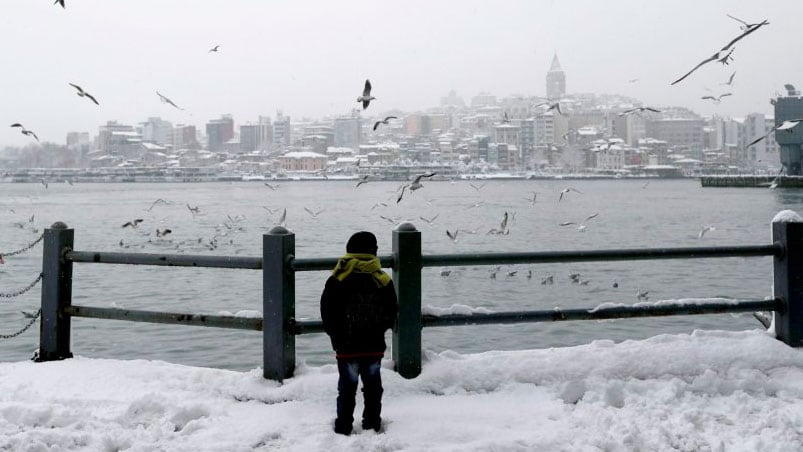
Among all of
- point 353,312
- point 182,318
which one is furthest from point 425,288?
point 353,312

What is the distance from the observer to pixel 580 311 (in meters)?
6.82

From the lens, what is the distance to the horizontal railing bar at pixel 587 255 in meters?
6.66

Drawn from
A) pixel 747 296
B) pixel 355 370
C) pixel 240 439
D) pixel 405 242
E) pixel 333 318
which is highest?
pixel 405 242

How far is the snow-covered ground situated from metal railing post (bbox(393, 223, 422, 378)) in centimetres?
15

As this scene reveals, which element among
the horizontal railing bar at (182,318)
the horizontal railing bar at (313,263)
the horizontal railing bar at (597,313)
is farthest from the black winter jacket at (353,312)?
the horizontal railing bar at (182,318)

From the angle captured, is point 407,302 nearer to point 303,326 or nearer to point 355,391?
point 303,326

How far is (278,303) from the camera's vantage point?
6.41 metres

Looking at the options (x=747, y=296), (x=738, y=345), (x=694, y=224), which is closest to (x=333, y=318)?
(x=738, y=345)

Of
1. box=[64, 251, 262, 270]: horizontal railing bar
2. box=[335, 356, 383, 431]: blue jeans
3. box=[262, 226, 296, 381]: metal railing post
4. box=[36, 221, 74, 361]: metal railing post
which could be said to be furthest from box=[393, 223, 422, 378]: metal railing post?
box=[36, 221, 74, 361]: metal railing post

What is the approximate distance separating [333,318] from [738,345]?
13.2 ft

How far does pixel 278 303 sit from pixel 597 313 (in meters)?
2.96

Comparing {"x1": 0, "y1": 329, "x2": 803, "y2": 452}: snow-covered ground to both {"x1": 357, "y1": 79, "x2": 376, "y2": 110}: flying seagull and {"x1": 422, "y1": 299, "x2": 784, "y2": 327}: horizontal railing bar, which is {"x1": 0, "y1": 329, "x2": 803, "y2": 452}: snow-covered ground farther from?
{"x1": 357, "y1": 79, "x2": 376, "y2": 110}: flying seagull

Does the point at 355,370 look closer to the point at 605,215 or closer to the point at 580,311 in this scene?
the point at 580,311

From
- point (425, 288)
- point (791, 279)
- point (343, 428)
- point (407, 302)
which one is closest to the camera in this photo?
point (343, 428)
